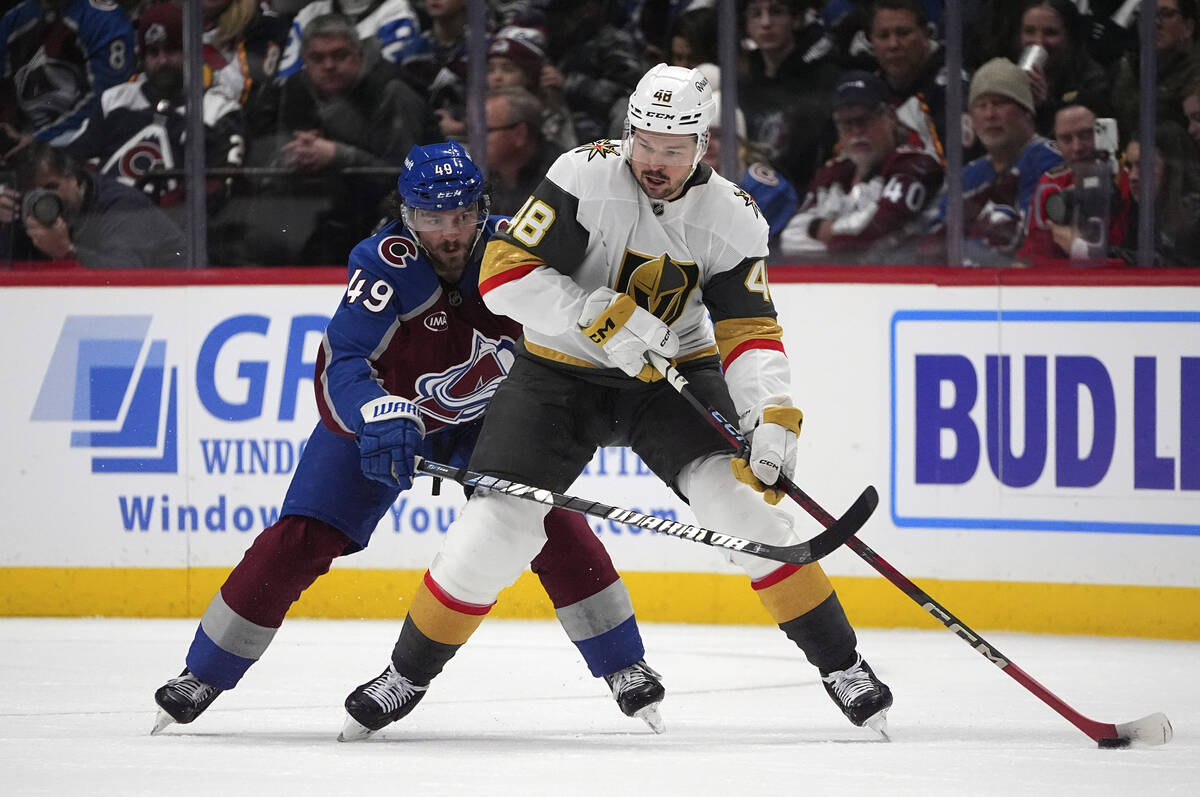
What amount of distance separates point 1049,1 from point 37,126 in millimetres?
3004

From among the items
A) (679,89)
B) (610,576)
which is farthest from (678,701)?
(679,89)

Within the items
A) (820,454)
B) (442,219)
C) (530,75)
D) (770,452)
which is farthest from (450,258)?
(530,75)

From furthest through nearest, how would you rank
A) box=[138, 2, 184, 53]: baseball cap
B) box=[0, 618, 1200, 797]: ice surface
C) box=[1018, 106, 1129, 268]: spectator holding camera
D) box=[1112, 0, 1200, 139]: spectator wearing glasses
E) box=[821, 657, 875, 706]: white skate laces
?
1. box=[138, 2, 184, 53]: baseball cap
2. box=[1018, 106, 1129, 268]: spectator holding camera
3. box=[1112, 0, 1200, 139]: spectator wearing glasses
4. box=[821, 657, 875, 706]: white skate laces
5. box=[0, 618, 1200, 797]: ice surface

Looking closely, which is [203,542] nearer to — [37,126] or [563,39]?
[37,126]

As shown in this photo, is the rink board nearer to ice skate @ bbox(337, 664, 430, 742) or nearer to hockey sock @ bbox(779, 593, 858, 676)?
hockey sock @ bbox(779, 593, 858, 676)

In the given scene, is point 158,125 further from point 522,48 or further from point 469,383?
point 469,383

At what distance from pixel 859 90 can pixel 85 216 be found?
92.4 inches

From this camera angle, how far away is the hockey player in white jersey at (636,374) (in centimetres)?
318

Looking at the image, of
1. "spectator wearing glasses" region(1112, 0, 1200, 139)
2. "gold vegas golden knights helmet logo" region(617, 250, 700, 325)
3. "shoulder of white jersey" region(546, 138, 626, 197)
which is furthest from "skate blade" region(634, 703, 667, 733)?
"spectator wearing glasses" region(1112, 0, 1200, 139)

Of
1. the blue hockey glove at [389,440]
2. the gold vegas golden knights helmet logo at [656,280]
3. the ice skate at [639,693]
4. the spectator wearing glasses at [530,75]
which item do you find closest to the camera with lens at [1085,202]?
the spectator wearing glasses at [530,75]

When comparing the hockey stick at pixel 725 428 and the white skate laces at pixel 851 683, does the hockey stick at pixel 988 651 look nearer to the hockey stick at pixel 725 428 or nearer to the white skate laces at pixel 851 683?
the hockey stick at pixel 725 428

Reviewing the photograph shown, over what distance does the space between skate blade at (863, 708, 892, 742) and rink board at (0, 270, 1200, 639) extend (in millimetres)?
1577

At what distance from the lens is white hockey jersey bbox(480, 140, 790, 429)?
322cm

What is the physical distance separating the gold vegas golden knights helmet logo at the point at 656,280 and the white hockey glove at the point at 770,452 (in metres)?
0.30
